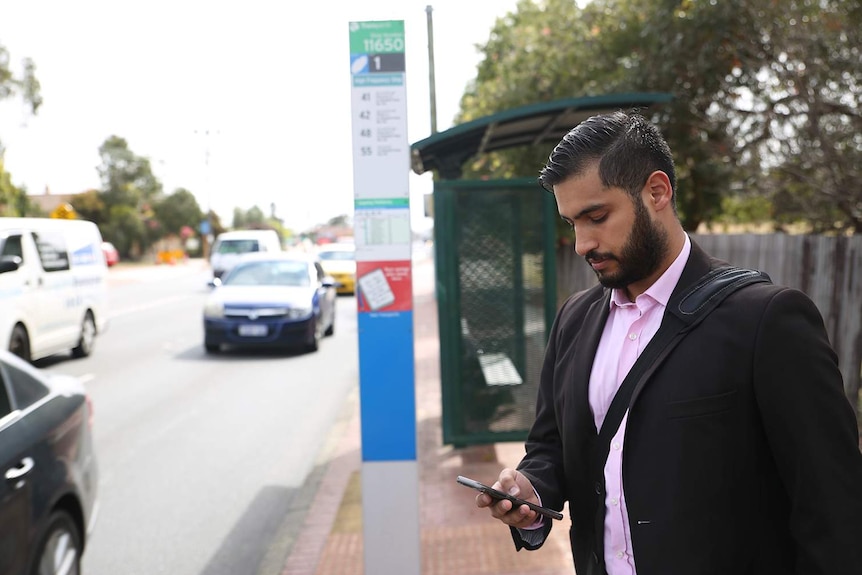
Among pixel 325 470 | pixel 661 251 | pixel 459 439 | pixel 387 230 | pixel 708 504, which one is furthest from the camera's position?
pixel 325 470

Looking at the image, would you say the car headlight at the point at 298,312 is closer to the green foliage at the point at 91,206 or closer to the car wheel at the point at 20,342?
the car wheel at the point at 20,342

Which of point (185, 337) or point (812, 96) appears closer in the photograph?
point (812, 96)

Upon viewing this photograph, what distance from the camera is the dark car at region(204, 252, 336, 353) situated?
13.0 metres

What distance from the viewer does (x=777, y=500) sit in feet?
5.74

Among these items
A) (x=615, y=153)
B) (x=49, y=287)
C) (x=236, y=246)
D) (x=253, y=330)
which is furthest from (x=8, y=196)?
(x=615, y=153)

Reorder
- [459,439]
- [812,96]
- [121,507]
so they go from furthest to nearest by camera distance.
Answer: [812,96]
[459,439]
[121,507]

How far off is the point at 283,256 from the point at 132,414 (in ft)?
20.2

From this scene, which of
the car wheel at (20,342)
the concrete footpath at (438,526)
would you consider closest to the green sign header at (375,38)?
the concrete footpath at (438,526)

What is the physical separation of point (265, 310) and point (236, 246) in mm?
16396

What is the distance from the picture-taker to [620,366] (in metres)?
1.92

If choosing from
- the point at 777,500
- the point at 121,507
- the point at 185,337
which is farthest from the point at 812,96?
the point at 185,337

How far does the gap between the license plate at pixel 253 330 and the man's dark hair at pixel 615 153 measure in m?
11.4

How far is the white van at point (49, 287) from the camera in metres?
10.8

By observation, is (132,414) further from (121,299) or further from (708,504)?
(121,299)
